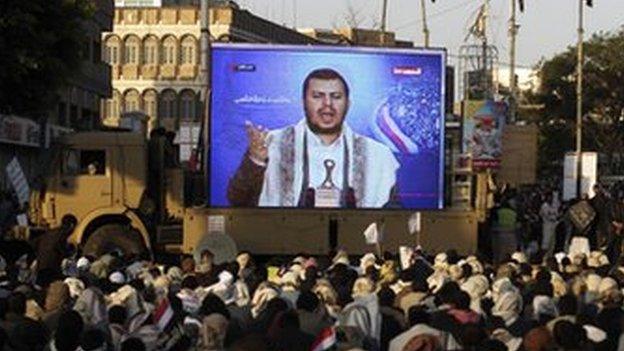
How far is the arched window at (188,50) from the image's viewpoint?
9906 centimetres

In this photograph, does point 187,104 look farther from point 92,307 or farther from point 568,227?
point 92,307

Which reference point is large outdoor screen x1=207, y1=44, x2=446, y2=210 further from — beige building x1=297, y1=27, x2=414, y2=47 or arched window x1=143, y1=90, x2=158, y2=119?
arched window x1=143, y1=90, x2=158, y2=119

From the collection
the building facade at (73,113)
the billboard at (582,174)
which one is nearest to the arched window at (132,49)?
the building facade at (73,113)

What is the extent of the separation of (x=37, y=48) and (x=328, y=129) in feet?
16.4

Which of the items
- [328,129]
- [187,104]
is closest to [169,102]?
[187,104]

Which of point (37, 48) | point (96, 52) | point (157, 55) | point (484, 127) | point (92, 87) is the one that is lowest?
point (484, 127)

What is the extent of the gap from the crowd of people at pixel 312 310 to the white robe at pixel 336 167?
920 centimetres

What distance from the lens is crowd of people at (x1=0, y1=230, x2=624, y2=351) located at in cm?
1138

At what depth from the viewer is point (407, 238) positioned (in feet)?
90.6

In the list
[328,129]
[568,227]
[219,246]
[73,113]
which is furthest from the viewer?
[73,113]

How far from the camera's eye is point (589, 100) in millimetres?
77062

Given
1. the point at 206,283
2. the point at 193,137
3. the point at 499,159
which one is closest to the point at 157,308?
the point at 206,283

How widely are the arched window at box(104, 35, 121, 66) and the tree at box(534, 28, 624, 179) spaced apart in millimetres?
29587

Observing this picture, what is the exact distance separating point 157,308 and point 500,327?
8.64 ft
